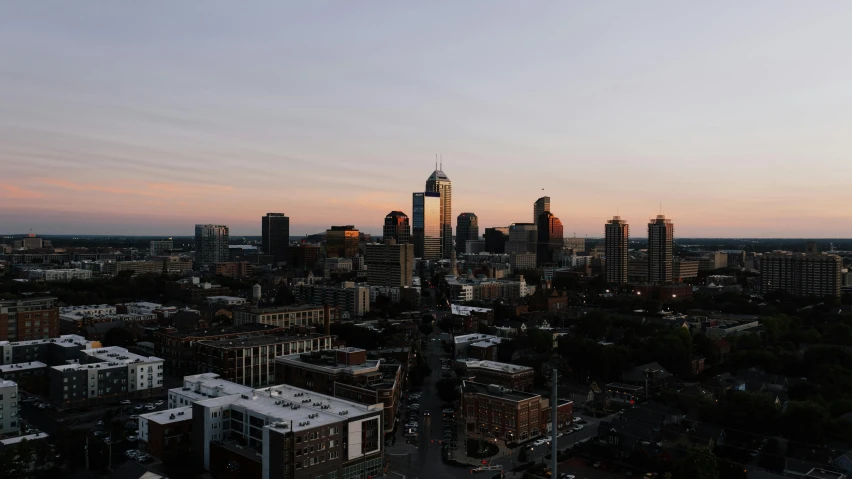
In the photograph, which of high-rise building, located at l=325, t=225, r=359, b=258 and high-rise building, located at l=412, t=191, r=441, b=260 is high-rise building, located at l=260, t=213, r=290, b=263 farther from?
high-rise building, located at l=412, t=191, r=441, b=260

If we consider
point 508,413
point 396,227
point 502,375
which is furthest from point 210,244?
point 508,413

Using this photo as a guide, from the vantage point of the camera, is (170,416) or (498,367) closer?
(170,416)

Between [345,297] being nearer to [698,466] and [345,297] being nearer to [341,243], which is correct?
[698,466]

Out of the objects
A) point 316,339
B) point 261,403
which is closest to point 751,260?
point 316,339

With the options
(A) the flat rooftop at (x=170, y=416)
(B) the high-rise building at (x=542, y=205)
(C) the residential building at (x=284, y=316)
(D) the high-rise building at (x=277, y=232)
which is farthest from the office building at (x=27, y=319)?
(B) the high-rise building at (x=542, y=205)

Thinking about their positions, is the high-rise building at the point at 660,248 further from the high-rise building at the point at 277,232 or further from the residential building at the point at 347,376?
the high-rise building at the point at 277,232

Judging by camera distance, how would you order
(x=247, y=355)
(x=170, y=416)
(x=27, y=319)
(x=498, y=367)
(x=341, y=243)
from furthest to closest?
(x=341, y=243) < (x=27, y=319) < (x=247, y=355) < (x=498, y=367) < (x=170, y=416)

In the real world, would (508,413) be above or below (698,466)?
below

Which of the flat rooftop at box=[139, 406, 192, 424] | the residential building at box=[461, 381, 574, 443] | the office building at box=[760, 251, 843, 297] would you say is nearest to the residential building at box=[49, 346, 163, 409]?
the flat rooftop at box=[139, 406, 192, 424]
